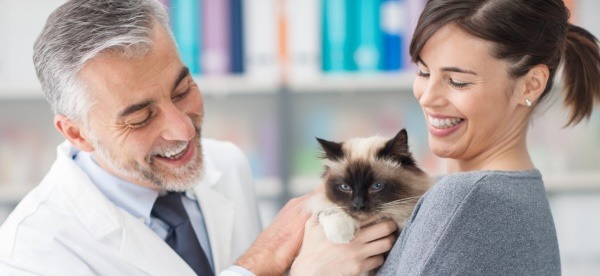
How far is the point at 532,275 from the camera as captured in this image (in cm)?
116

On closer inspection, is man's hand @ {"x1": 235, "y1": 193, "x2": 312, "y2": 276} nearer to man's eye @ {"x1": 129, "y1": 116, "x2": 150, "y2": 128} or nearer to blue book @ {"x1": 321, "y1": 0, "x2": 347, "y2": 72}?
man's eye @ {"x1": 129, "y1": 116, "x2": 150, "y2": 128}

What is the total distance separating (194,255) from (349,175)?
18.4 inches

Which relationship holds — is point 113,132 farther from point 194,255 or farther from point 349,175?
point 349,175

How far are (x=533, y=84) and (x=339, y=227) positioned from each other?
496 mm

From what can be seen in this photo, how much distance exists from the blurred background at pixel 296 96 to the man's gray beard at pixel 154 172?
1035 millimetres

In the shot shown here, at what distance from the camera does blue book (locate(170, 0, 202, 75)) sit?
2518mm

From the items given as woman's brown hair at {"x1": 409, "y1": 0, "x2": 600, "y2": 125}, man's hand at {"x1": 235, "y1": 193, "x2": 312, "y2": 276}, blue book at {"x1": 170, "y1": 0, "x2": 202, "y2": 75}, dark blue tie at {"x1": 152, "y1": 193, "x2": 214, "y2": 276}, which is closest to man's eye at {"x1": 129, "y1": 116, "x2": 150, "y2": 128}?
dark blue tie at {"x1": 152, "y1": 193, "x2": 214, "y2": 276}

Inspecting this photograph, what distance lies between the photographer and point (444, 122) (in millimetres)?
1346

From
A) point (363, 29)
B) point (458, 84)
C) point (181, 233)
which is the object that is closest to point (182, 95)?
point (181, 233)

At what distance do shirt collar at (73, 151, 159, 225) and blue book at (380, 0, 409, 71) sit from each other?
50.2 inches

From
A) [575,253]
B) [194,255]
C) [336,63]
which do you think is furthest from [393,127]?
[194,255]

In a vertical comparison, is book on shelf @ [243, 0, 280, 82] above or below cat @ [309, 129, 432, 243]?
above

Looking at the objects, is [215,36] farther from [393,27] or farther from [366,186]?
[366,186]

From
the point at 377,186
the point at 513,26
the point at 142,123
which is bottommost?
the point at 377,186
